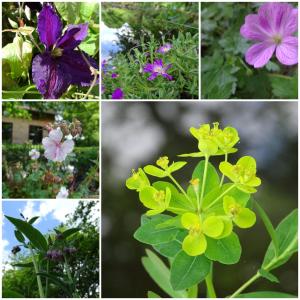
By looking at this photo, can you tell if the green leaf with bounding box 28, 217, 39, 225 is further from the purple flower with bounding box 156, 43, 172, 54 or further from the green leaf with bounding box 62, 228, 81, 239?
the purple flower with bounding box 156, 43, 172, 54

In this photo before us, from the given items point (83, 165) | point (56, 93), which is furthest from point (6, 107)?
point (83, 165)

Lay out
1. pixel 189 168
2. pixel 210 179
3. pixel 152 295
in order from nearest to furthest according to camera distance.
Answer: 1. pixel 210 179
2. pixel 152 295
3. pixel 189 168

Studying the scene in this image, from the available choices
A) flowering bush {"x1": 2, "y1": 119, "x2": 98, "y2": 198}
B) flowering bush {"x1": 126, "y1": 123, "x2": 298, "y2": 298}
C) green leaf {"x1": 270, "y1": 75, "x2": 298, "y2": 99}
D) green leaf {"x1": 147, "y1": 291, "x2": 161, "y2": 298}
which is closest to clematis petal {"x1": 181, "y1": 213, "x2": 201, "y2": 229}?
flowering bush {"x1": 126, "y1": 123, "x2": 298, "y2": 298}

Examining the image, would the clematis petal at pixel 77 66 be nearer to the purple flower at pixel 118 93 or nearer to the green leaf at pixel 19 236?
the purple flower at pixel 118 93

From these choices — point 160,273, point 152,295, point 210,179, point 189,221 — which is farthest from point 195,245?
point 152,295

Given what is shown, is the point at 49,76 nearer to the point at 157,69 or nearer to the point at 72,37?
the point at 72,37

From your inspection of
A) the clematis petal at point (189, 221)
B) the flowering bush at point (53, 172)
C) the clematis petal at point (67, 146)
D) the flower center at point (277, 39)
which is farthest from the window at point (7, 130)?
the flower center at point (277, 39)
